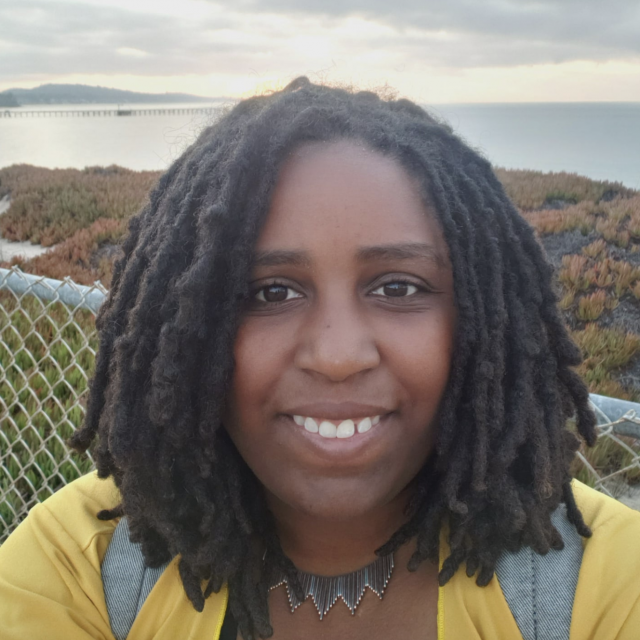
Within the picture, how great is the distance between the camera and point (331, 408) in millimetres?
1234

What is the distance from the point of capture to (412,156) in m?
1.34

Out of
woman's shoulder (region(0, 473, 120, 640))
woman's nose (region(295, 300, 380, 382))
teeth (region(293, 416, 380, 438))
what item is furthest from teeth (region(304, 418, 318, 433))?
woman's shoulder (region(0, 473, 120, 640))

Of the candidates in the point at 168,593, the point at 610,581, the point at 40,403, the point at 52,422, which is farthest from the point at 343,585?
the point at 52,422

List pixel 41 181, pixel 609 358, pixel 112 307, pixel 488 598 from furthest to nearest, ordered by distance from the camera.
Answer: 1. pixel 41 181
2. pixel 609 358
3. pixel 112 307
4. pixel 488 598

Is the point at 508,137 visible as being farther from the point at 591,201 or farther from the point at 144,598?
the point at 144,598

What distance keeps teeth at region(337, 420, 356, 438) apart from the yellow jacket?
49 centimetres

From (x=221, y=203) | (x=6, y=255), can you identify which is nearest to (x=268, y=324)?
(x=221, y=203)

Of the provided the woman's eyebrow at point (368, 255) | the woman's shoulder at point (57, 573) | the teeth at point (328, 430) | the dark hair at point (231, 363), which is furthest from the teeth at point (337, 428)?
the woman's shoulder at point (57, 573)

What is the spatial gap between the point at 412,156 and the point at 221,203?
46 cm

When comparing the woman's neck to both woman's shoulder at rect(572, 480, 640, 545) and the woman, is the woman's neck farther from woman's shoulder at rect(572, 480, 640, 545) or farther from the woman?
woman's shoulder at rect(572, 480, 640, 545)

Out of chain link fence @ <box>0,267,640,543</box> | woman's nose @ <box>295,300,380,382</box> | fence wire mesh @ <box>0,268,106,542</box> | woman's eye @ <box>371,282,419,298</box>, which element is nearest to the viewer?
woman's nose @ <box>295,300,380,382</box>

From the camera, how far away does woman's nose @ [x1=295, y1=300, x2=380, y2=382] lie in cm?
117

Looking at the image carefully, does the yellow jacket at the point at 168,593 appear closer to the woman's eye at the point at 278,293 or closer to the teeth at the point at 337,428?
the teeth at the point at 337,428

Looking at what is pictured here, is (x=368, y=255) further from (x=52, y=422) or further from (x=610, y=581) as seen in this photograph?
(x=52, y=422)
